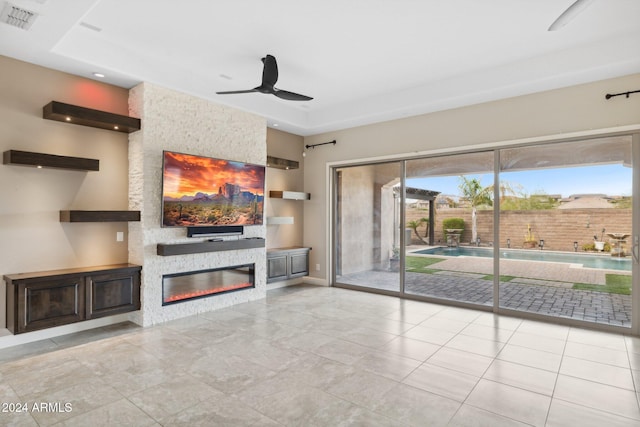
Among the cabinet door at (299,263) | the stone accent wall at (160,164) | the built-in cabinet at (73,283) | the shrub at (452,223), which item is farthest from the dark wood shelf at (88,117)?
the shrub at (452,223)

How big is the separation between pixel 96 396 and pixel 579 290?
590 cm

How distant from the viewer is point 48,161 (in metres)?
3.92

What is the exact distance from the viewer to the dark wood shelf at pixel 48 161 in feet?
12.2

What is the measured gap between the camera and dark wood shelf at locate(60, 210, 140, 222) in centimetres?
411

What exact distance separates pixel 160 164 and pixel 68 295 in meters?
1.94

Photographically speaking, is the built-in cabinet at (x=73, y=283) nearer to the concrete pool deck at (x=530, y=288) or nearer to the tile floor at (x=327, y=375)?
the tile floor at (x=327, y=375)

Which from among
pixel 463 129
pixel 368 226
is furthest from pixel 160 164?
pixel 463 129

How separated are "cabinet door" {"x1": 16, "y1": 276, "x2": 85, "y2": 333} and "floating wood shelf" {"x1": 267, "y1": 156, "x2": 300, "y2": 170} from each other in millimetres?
3588

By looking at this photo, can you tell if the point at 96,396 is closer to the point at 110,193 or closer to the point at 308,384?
the point at 308,384

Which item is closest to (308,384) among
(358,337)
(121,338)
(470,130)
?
(358,337)

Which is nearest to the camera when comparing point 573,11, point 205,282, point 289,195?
point 573,11

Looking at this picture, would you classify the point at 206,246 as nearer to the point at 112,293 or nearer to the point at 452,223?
the point at 112,293

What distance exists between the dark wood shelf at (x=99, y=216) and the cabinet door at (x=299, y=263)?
10.3 ft

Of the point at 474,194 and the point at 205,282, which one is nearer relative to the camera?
the point at 205,282
